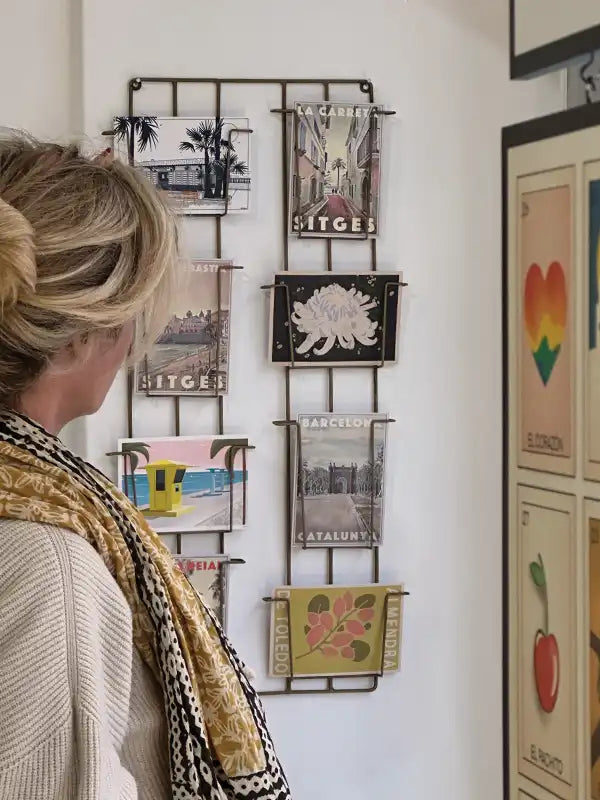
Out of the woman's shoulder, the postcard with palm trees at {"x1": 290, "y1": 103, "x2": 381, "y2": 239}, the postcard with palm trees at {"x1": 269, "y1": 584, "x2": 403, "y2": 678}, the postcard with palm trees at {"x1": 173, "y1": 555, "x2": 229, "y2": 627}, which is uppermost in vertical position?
the postcard with palm trees at {"x1": 290, "y1": 103, "x2": 381, "y2": 239}

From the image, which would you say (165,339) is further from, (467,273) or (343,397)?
(467,273)

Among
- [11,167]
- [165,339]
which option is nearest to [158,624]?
[11,167]

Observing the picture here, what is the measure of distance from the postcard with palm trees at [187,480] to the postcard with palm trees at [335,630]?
0.52ft

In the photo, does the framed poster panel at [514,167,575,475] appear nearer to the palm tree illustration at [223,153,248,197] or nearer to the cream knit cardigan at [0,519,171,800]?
the cream knit cardigan at [0,519,171,800]

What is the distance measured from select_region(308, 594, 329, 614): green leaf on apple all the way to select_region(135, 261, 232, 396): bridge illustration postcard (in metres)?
0.35

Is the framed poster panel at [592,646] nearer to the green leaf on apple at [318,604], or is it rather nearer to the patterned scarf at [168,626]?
the patterned scarf at [168,626]

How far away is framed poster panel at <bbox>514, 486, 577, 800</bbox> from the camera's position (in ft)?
3.20

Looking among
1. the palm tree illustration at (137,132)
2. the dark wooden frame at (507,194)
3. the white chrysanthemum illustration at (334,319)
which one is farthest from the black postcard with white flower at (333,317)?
the dark wooden frame at (507,194)

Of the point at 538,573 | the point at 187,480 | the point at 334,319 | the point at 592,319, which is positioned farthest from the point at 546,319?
the point at 187,480

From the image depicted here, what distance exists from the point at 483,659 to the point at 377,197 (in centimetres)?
75

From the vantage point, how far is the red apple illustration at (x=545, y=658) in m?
1.00

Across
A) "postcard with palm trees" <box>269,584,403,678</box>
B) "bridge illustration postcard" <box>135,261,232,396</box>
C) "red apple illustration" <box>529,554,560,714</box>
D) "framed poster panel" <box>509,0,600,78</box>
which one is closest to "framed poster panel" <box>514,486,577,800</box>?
"red apple illustration" <box>529,554,560,714</box>

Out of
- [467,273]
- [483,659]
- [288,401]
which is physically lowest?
[483,659]

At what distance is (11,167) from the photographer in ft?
2.66
